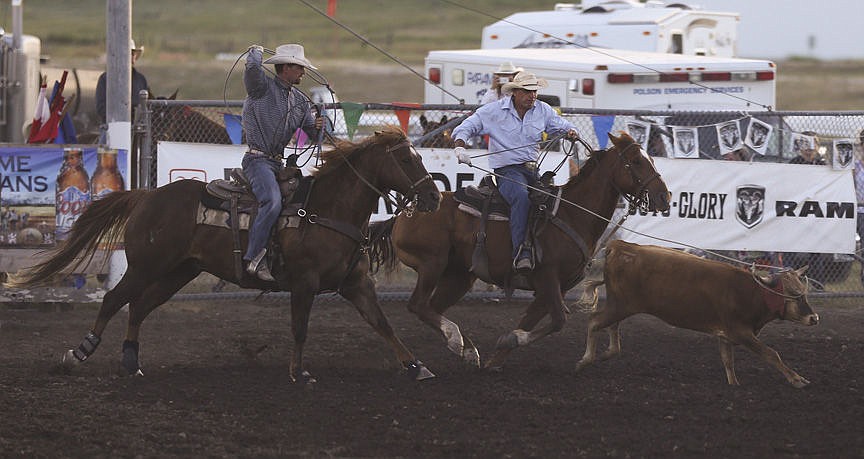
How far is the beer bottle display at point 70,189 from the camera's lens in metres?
10.7

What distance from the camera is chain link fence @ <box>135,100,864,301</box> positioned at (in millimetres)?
11055

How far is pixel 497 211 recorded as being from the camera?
8.79m

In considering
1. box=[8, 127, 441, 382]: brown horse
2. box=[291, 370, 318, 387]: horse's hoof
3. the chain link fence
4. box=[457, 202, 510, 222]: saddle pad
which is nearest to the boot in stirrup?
box=[8, 127, 441, 382]: brown horse

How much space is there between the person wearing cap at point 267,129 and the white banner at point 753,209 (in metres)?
4.75

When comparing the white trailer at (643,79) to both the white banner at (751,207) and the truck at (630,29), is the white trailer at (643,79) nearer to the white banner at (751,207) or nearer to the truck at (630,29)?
the truck at (630,29)

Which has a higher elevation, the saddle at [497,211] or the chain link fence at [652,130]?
the chain link fence at [652,130]

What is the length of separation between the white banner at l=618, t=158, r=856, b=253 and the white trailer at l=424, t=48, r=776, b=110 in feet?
7.25

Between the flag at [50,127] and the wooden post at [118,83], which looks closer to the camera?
the wooden post at [118,83]

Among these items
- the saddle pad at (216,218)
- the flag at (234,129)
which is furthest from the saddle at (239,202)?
the flag at (234,129)

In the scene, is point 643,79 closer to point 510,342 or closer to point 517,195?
point 517,195

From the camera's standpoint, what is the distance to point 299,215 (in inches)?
318

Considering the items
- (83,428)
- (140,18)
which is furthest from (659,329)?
(140,18)

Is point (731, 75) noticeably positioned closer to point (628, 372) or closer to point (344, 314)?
point (344, 314)

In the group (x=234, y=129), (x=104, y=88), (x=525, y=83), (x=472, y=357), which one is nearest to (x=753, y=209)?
(x=525, y=83)
